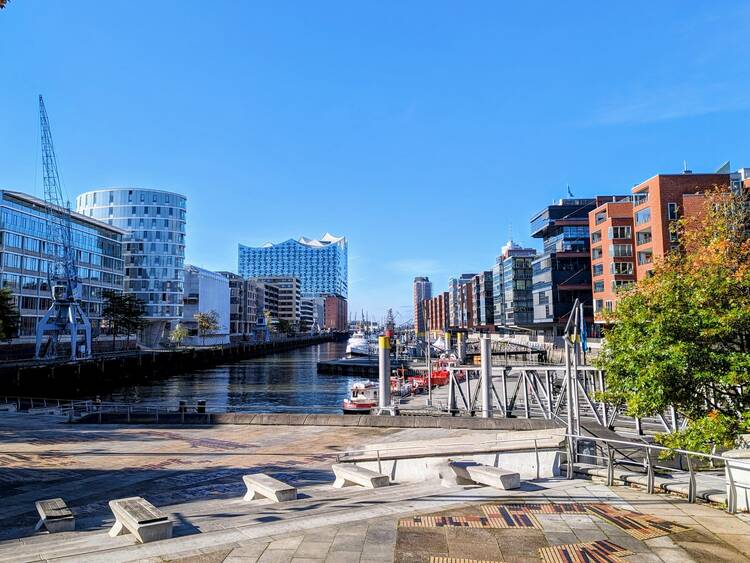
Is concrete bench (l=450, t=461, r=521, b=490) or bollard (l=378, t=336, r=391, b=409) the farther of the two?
bollard (l=378, t=336, r=391, b=409)

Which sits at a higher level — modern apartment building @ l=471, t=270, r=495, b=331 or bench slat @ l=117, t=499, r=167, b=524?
modern apartment building @ l=471, t=270, r=495, b=331

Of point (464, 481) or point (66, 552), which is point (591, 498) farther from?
point (66, 552)

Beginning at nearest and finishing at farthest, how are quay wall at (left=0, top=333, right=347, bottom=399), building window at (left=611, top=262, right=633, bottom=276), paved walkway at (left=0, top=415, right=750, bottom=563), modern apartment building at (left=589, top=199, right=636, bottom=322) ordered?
paved walkway at (left=0, top=415, right=750, bottom=563), quay wall at (left=0, top=333, right=347, bottom=399), building window at (left=611, top=262, right=633, bottom=276), modern apartment building at (left=589, top=199, right=636, bottom=322)

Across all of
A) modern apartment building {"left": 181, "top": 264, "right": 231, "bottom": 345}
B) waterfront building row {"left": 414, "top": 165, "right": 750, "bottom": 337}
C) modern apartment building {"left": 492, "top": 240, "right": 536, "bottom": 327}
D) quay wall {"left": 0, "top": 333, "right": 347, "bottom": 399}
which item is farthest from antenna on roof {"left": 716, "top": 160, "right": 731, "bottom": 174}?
modern apartment building {"left": 181, "top": 264, "right": 231, "bottom": 345}

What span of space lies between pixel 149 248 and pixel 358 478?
148362mm

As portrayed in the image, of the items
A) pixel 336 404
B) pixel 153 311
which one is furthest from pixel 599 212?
pixel 153 311

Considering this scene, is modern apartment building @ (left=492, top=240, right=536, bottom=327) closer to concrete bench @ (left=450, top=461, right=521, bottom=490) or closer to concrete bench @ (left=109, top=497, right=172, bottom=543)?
concrete bench @ (left=450, top=461, right=521, bottom=490)

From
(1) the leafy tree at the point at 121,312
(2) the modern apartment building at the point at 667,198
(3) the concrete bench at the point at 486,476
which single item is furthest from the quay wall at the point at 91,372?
(2) the modern apartment building at the point at 667,198

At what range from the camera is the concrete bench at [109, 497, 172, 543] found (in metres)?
9.38

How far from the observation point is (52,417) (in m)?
34.4

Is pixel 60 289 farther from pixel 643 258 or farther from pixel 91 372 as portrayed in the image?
pixel 643 258

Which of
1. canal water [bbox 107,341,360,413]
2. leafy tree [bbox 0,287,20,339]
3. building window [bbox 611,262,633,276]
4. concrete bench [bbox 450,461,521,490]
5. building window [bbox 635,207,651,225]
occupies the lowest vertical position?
canal water [bbox 107,341,360,413]

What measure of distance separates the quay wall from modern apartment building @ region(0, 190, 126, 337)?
1844 centimetres

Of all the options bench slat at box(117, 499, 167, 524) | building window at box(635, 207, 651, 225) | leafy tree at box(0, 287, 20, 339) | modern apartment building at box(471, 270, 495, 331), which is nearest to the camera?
bench slat at box(117, 499, 167, 524)
